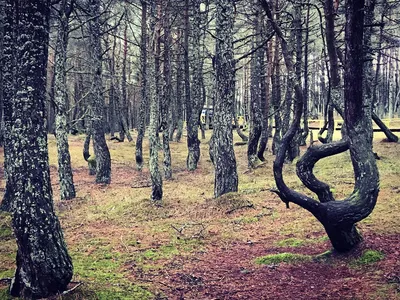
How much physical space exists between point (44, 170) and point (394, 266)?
485cm

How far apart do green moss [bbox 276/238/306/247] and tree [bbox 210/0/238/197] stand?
12.3ft

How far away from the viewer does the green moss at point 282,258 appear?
6.12m

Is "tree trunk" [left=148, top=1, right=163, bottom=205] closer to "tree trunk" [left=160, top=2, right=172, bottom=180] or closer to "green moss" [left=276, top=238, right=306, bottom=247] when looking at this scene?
"tree trunk" [left=160, top=2, right=172, bottom=180]

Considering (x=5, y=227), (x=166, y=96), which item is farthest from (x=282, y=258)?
(x=166, y=96)

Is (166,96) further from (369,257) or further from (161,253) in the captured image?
(369,257)

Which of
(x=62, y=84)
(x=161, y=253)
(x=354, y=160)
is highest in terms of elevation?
(x=62, y=84)

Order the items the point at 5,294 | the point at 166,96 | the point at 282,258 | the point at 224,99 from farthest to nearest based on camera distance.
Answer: the point at 166,96 → the point at 224,99 → the point at 282,258 → the point at 5,294

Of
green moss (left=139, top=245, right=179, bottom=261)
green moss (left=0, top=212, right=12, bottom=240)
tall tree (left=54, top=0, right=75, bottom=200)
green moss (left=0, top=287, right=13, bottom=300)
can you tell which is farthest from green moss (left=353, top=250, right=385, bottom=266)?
tall tree (left=54, top=0, right=75, bottom=200)

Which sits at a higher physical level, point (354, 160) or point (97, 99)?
point (97, 99)

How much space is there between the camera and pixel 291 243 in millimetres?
7207

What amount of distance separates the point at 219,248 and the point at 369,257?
113 inches

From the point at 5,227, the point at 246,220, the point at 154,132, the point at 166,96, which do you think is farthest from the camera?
the point at 166,96

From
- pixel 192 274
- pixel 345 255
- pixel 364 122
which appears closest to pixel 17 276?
pixel 192 274

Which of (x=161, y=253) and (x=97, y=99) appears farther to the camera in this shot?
(x=97, y=99)
